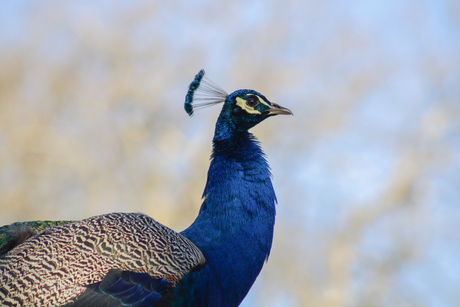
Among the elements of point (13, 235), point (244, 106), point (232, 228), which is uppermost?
point (244, 106)

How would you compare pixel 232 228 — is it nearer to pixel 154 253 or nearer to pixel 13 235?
pixel 154 253

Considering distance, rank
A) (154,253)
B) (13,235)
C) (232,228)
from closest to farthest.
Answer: (154,253) < (13,235) < (232,228)

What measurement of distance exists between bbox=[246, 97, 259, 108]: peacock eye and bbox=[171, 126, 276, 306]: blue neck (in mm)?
291

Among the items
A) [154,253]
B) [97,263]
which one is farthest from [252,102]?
[97,263]

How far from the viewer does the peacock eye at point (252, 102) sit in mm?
3770

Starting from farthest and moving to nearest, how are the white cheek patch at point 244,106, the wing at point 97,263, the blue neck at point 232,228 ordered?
the white cheek patch at point 244,106, the blue neck at point 232,228, the wing at point 97,263

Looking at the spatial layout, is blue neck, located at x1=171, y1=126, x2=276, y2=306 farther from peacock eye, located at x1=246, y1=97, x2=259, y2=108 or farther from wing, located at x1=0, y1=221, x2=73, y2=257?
wing, located at x1=0, y1=221, x2=73, y2=257

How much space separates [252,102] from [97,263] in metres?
1.56

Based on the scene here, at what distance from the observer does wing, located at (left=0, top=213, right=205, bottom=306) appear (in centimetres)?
256

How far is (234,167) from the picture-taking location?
3.41 m

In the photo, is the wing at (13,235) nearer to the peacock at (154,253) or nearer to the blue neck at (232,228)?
the peacock at (154,253)

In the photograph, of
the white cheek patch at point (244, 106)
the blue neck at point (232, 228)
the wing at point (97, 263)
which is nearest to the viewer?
the wing at point (97, 263)

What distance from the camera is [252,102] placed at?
3779mm

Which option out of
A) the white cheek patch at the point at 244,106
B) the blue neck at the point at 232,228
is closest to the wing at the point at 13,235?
the blue neck at the point at 232,228
